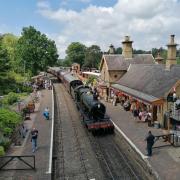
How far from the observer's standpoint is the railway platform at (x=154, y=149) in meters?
16.2

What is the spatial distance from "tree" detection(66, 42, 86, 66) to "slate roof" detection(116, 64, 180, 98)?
101 metres

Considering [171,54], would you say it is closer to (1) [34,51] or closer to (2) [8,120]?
(2) [8,120]

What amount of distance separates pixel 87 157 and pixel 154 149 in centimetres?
434

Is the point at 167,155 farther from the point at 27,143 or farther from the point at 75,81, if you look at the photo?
the point at 75,81

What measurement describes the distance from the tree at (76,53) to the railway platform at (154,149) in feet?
366

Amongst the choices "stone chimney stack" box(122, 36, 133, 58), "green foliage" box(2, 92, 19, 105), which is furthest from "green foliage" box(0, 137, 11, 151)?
"stone chimney stack" box(122, 36, 133, 58)

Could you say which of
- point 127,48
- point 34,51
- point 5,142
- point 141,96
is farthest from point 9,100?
point 34,51

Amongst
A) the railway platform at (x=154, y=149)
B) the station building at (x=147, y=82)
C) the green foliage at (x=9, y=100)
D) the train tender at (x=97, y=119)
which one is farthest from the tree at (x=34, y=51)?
the train tender at (x=97, y=119)

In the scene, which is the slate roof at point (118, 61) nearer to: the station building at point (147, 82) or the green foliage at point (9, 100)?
the station building at point (147, 82)

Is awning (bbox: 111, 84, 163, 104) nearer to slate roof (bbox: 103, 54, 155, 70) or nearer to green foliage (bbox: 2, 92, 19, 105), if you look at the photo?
slate roof (bbox: 103, 54, 155, 70)

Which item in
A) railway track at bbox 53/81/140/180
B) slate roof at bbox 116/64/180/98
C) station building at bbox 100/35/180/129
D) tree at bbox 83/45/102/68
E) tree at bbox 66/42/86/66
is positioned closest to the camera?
railway track at bbox 53/81/140/180

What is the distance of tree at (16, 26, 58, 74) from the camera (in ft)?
224

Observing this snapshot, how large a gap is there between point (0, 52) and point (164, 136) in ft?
81.8

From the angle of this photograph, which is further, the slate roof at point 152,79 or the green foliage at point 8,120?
the slate roof at point 152,79
